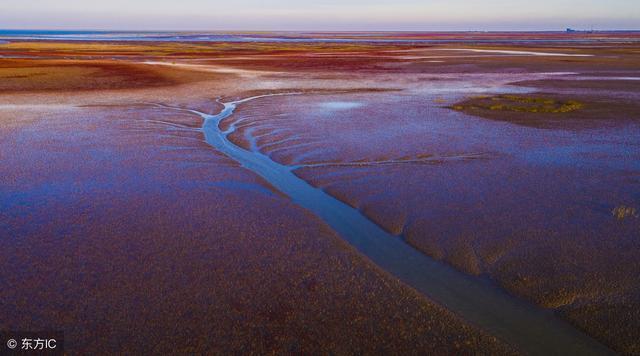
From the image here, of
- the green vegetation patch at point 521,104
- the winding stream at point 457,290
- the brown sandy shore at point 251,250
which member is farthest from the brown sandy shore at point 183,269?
the green vegetation patch at point 521,104

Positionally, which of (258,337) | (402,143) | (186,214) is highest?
(402,143)

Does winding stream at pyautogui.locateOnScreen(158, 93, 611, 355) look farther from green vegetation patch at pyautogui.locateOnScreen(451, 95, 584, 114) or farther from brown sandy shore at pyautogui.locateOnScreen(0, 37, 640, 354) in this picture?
green vegetation patch at pyautogui.locateOnScreen(451, 95, 584, 114)

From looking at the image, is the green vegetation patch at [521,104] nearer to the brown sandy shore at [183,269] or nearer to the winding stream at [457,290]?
the winding stream at [457,290]

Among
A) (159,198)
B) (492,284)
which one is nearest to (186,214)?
(159,198)

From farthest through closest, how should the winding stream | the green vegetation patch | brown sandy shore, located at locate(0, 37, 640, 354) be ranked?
the green vegetation patch → brown sandy shore, located at locate(0, 37, 640, 354) → the winding stream

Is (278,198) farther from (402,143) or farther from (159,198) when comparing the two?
(402,143)

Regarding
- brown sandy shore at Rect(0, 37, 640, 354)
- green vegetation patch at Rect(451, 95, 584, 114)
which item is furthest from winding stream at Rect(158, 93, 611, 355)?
green vegetation patch at Rect(451, 95, 584, 114)
